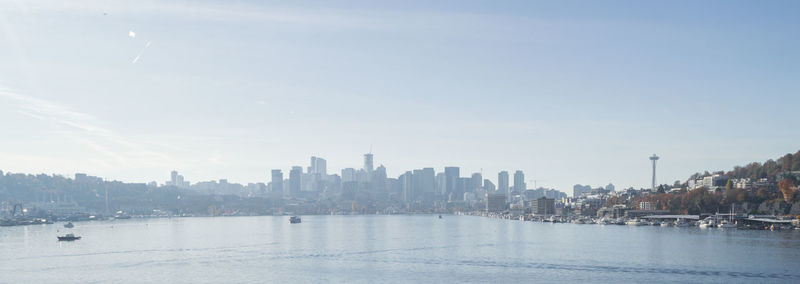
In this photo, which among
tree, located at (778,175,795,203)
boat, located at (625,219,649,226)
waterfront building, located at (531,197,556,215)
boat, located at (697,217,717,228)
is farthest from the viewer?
waterfront building, located at (531,197,556,215)

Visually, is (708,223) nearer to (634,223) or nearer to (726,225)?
(726,225)

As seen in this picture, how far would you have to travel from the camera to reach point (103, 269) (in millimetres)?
42562

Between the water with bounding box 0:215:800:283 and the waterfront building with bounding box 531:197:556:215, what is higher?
the water with bounding box 0:215:800:283

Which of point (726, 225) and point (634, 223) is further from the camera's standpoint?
point (634, 223)

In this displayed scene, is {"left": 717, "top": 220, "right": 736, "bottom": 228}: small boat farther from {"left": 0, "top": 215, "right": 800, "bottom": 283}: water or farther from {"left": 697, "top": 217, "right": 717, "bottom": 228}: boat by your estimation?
{"left": 0, "top": 215, "right": 800, "bottom": 283}: water

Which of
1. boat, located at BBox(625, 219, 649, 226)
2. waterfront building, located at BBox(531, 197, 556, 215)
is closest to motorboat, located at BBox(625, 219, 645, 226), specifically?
boat, located at BBox(625, 219, 649, 226)

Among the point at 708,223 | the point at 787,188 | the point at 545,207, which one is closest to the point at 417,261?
the point at 708,223

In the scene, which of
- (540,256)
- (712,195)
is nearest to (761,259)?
(540,256)

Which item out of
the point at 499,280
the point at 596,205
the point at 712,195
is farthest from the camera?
the point at 596,205

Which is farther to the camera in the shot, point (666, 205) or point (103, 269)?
point (666, 205)

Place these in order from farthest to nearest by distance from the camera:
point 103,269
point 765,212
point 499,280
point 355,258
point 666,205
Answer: point 666,205 → point 765,212 → point 355,258 → point 103,269 → point 499,280

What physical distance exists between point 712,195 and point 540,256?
253 feet

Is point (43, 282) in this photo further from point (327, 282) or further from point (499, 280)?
point (499, 280)

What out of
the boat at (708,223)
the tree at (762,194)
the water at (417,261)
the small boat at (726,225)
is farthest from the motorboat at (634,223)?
the water at (417,261)
